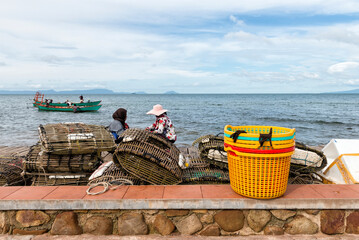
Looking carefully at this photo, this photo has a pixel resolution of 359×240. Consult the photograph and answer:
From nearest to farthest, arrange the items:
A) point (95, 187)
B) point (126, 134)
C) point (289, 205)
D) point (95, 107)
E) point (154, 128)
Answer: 1. point (289, 205)
2. point (95, 187)
3. point (126, 134)
4. point (154, 128)
5. point (95, 107)

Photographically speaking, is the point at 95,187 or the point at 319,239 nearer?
the point at 319,239

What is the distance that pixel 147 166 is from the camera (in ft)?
12.0

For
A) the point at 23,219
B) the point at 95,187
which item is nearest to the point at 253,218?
the point at 95,187

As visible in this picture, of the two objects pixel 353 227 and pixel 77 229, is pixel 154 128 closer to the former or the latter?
pixel 77 229

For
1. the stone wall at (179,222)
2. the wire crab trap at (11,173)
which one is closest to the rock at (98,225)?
the stone wall at (179,222)

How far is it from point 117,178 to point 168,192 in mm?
873

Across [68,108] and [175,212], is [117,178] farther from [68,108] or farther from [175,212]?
[68,108]

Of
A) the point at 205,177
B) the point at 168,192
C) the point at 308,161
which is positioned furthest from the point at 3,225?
the point at 308,161

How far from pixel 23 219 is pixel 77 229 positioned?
0.62m

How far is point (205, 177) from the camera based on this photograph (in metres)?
3.98

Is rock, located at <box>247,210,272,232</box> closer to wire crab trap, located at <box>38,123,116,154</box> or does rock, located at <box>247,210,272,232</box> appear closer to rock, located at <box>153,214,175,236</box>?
rock, located at <box>153,214,175,236</box>

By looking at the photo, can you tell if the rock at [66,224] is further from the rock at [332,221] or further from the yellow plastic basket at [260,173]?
the rock at [332,221]

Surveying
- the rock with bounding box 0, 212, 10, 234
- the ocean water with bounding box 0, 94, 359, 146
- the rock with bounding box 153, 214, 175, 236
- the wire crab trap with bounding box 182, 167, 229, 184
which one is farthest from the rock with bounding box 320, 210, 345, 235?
the ocean water with bounding box 0, 94, 359, 146

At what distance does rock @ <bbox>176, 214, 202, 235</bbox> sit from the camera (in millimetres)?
3098
